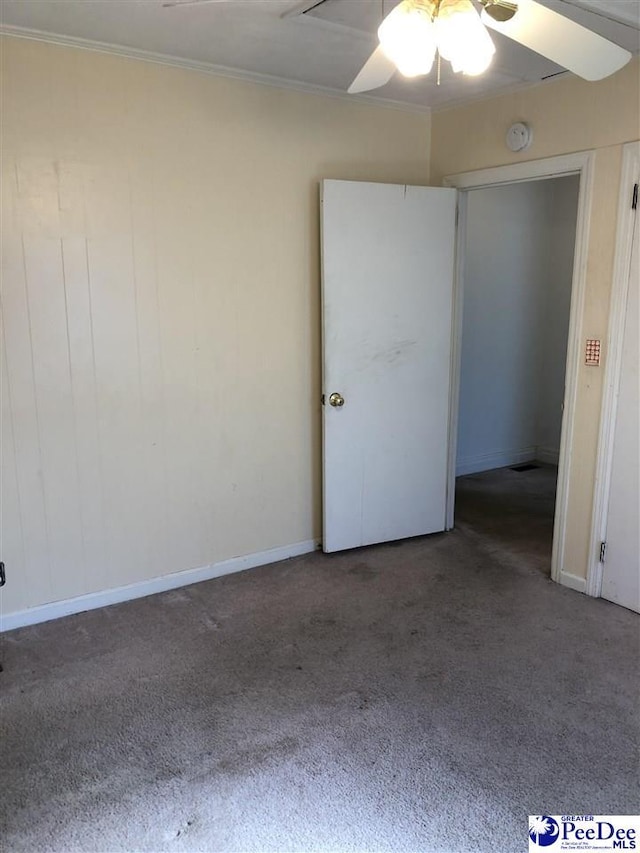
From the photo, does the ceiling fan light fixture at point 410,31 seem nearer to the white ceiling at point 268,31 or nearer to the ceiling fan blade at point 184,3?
Answer: the white ceiling at point 268,31

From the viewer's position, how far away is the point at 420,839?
5.83ft

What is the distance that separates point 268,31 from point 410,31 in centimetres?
128

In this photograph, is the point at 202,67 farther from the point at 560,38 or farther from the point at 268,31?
the point at 560,38

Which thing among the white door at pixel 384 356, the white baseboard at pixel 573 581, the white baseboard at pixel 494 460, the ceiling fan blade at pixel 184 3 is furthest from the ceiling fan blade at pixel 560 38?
the white baseboard at pixel 494 460

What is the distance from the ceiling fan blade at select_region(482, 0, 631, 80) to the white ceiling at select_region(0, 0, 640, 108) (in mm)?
749

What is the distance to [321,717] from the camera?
A: 2281 mm

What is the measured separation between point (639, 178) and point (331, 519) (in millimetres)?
2214

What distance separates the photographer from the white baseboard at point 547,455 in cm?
568

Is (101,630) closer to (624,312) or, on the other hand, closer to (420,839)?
(420,839)

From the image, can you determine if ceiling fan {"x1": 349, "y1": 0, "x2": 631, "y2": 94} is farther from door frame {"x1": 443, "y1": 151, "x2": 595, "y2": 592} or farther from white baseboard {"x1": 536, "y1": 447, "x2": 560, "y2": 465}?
white baseboard {"x1": 536, "y1": 447, "x2": 560, "y2": 465}

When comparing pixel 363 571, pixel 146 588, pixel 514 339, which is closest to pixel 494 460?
pixel 514 339

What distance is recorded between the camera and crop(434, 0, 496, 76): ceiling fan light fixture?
1506mm

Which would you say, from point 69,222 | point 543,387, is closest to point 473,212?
point 543,387

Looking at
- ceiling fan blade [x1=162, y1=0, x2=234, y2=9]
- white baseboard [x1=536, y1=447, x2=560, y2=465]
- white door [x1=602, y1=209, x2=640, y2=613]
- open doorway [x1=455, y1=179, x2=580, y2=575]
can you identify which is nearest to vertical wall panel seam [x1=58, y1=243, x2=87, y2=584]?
ceiling fan blade [x1=162, y1=0, x2=234, y2=9]
